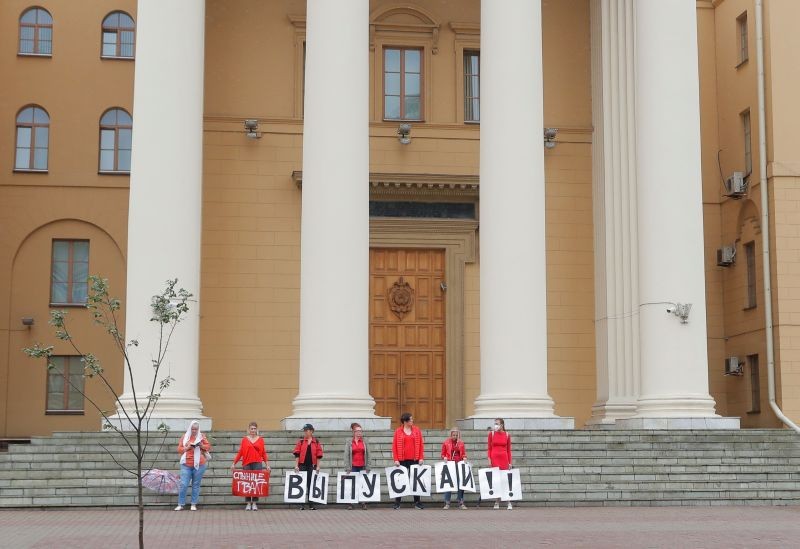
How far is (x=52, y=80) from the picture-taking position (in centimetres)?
3531

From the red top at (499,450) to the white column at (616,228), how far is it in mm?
8286

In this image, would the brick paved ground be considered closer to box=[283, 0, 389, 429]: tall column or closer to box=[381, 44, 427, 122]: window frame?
box=[283, 0, 389, 429]: tall column

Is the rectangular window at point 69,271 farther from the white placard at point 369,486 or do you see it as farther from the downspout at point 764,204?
the downspout at point 764,204

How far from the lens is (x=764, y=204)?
107 feet

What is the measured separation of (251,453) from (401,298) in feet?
36.7

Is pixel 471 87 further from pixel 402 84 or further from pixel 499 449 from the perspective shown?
pixel 499 449

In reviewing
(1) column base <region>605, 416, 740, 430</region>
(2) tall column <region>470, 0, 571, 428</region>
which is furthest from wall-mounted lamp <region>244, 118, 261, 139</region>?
(1) column base <region>605, 416, 740, 430</region>

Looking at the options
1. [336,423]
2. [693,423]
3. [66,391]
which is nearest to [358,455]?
[336,423]

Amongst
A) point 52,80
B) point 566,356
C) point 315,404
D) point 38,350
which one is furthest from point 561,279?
point 38,350

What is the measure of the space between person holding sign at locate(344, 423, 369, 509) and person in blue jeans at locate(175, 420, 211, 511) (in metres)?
2.43

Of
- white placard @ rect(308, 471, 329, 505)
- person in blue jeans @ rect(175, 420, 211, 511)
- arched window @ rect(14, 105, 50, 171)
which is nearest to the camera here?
person in blue jeans @ rect(175, 420, 211, 511)

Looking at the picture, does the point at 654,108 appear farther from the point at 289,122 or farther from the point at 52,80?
the point at 52,80

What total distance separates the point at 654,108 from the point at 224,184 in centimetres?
1079

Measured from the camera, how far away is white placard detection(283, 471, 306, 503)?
2194cm
